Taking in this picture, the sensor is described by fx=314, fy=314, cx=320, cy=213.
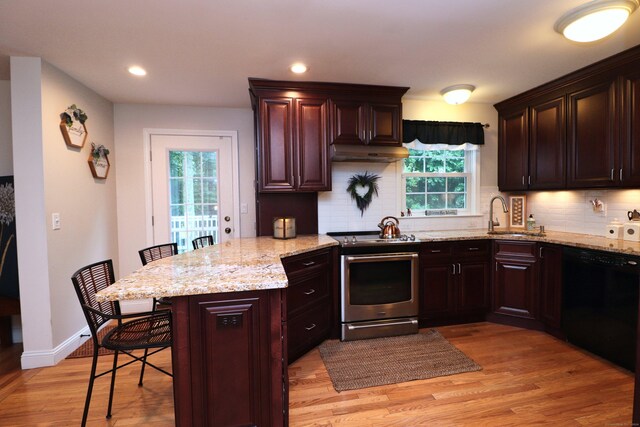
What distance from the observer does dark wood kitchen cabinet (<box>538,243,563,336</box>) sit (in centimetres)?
281

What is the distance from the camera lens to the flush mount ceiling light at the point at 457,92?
321cm

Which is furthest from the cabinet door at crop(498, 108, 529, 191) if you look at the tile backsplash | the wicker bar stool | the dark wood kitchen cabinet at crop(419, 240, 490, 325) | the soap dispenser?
the wicker bar stool

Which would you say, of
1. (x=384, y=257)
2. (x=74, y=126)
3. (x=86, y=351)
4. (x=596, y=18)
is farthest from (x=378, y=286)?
(x=74, y=126)

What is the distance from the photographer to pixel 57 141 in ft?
8.71

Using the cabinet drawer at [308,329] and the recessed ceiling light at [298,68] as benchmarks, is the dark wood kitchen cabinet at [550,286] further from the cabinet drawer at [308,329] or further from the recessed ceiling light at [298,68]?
the recessed ceiling light at [298,68]

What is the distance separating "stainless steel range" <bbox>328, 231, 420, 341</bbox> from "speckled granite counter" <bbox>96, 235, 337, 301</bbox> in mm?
617

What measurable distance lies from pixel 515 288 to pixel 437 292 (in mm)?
777

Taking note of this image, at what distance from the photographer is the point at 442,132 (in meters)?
3.70

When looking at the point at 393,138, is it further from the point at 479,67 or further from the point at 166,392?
the point at 166,392

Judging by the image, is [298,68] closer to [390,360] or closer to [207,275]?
[207,275]

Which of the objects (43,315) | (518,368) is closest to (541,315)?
(518,368)

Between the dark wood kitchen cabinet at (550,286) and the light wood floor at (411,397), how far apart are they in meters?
0.34

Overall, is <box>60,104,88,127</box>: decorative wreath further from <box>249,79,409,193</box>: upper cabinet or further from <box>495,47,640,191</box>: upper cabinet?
<box>495,47,640,191</box>: upper cabinet

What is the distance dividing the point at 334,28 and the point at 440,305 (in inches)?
104
